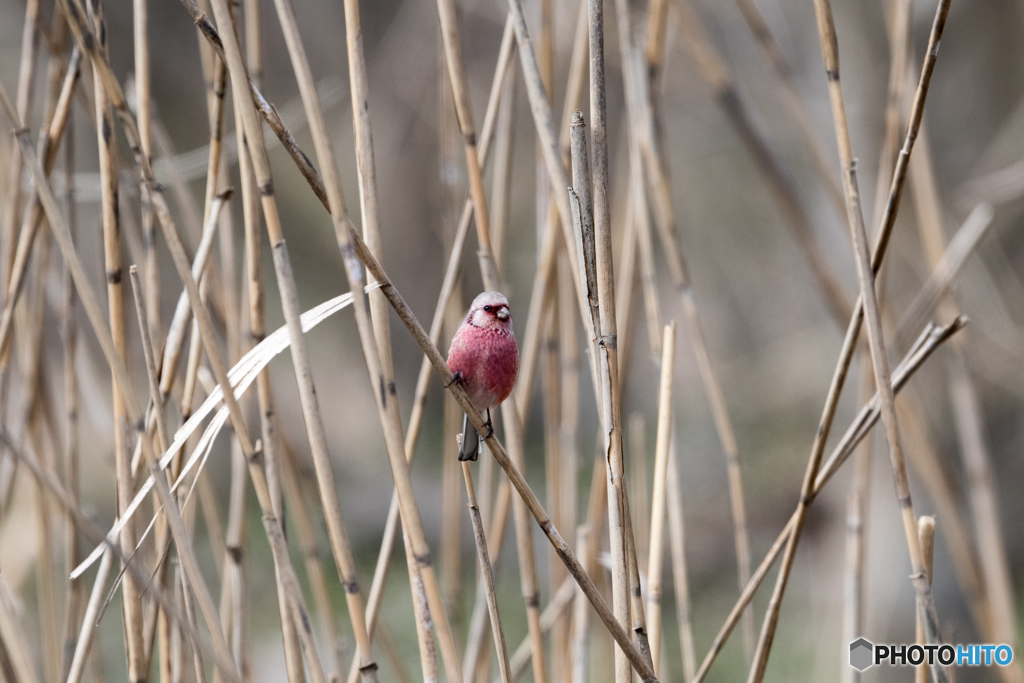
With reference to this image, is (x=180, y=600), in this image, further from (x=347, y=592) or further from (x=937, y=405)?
(x=937, y=405)

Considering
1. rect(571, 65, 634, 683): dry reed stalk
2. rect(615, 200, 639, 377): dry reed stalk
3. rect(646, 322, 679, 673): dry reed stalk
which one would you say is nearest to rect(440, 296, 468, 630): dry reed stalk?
rect(615, 200, 639, 377): dry reed stalk

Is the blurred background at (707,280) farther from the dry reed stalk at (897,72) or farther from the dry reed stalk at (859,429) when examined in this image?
the dry reed stalk at (897,72)

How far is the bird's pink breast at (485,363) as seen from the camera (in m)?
0.77

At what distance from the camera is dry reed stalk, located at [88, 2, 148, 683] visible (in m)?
0.64

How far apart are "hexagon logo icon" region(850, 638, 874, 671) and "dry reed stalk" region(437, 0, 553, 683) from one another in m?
0.40

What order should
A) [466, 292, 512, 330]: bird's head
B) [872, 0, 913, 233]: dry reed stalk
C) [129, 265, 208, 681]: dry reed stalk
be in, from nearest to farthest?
[129, 265, 208, 681]: dry reed stalk < [466, 292, 512, 330]: bird's head < [872, 0, 913, 233]: dry reed stalk

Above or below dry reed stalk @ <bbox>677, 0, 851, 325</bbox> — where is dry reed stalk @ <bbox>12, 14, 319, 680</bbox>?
below

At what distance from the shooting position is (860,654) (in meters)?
0.86

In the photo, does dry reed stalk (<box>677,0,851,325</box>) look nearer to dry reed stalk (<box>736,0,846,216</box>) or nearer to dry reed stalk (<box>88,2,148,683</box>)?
dry reed stalk (<box>736,0,846,216</box>)

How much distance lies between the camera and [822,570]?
9.23 feet

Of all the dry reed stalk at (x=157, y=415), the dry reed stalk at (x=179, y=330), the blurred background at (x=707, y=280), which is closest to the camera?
the dry reed stalk at (x=157, y=415)

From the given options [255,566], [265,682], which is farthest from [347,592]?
[255,566]

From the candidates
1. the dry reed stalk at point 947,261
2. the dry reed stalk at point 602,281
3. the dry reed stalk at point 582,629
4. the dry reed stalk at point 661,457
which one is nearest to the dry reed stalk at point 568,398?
the dry reed stalk at point 582,629
